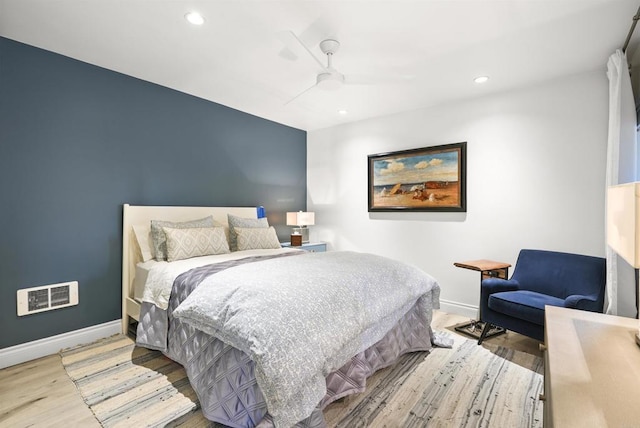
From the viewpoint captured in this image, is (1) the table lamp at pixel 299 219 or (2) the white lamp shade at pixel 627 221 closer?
(2) the white lamp shade at pixel 627 221

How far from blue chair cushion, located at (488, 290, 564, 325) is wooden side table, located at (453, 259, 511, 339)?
30 cm

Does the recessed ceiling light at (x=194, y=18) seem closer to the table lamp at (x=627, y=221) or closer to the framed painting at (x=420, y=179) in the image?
the table lamp at (x=627, y=221)

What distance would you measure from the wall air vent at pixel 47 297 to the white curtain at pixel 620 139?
454 centimetres

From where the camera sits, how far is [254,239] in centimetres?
352

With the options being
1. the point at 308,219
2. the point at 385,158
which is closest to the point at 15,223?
the point at 308,219

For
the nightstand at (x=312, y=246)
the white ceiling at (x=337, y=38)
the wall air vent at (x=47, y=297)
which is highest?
the white ceiling at (x=337, y=38)

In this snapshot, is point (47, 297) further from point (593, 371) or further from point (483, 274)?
point (483, 274)

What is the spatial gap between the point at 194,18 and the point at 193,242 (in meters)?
1.90

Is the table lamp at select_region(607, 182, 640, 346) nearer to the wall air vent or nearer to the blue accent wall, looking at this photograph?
the blue accent wall

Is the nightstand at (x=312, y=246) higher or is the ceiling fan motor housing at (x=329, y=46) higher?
the ceiling fan motor housing at (x=329, y=46)

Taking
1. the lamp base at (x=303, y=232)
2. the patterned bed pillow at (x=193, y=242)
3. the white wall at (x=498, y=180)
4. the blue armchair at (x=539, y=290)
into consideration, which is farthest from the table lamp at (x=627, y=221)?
the lamp base at (x=303, y=232)

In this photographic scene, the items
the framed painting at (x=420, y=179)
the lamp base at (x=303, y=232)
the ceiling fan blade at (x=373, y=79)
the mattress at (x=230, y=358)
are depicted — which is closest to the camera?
the mattress at (x=230, y=358)

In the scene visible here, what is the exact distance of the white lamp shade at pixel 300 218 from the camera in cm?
459

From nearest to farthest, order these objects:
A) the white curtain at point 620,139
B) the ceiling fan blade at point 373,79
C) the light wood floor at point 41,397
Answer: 1. the light wood floor at point 41,397
2. the white curtain at point 620,139
3. the ceiling fan blade at point 373,79
